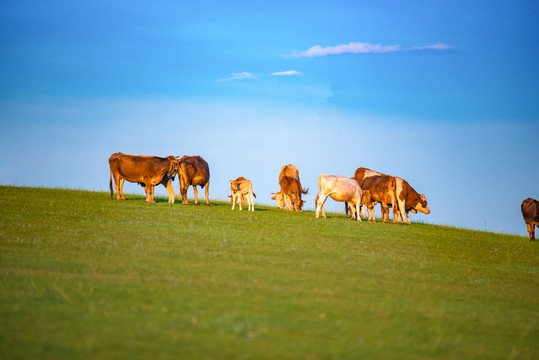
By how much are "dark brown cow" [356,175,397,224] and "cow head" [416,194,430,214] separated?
10.9ft

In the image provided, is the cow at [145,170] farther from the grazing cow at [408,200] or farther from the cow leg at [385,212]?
the grazing cow at [408,200]

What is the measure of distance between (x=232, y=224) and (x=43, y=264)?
11.1 meters

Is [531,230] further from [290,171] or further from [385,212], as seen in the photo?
[290,171]

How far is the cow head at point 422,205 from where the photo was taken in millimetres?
36203

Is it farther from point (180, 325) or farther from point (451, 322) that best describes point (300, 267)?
point (180, 325)

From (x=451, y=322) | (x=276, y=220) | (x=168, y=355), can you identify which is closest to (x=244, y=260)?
(x=451, y=322)

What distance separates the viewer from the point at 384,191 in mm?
31938

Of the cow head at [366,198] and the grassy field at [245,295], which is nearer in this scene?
the grassy field at [245,295]

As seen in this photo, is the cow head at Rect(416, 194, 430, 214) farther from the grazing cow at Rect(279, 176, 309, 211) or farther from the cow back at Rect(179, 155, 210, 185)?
the cow back at Rect(179, 155, 210, 185)

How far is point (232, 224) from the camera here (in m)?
23.4

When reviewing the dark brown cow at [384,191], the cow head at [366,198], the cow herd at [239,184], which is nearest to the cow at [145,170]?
the cow herd at [239,184]

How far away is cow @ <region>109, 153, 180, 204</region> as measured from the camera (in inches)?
1252

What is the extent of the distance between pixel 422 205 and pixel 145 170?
18025 mm

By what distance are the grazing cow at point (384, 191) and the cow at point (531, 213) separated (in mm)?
6930
